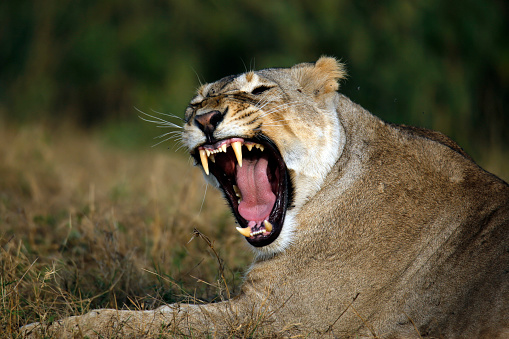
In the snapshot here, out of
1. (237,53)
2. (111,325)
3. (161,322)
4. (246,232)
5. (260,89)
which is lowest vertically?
(111,325)

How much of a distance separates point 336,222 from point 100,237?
1988mm

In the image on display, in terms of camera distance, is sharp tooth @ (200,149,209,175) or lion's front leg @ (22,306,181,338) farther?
sharp tooth @ (200,149,209,175)

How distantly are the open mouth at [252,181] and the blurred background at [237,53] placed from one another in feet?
19.0

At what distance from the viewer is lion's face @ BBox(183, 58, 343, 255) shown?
11.8ft

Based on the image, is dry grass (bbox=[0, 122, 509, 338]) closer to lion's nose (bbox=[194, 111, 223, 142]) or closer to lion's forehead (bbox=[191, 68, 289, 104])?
lion's nose (bbox=[194, 111, 223, 142])

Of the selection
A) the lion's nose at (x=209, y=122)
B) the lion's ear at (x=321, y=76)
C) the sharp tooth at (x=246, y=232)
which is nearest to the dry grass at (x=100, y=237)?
the sharp tooth at (x=246, y=232)

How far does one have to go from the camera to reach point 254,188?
3.90 meters

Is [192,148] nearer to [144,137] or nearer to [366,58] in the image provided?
[366,58]

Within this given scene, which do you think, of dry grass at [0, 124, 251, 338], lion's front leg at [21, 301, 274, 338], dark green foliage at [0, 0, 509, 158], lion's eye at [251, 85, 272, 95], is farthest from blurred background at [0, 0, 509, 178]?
lion's front leg at [21, 301, 274, 338]

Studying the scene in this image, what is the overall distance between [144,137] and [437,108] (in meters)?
6.40

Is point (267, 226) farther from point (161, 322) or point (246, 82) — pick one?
point (246, 82)

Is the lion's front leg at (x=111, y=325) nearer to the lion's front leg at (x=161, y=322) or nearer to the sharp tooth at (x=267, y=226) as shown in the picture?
the lion's front leg at (x=161, y=322)

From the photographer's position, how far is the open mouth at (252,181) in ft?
11.8

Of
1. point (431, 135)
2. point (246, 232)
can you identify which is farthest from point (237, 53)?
point (246, 232)
